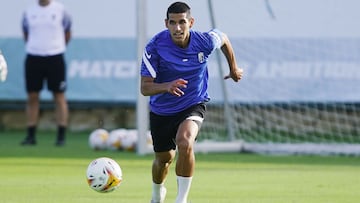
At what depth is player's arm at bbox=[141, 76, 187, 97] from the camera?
881 centimetres

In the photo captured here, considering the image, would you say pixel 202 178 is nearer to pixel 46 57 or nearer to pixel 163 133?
pixel 163 133

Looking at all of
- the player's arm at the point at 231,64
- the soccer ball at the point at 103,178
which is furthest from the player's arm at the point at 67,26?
the soccer ball at the point at 103,178

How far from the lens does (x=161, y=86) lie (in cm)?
902

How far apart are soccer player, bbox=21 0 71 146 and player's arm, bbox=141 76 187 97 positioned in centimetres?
817

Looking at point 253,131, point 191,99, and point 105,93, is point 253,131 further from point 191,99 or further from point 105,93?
point 191,99

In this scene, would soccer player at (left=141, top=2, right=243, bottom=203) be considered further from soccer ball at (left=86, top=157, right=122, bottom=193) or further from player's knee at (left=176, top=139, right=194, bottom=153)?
soccer ball at (left=86, top=157, right=122, bottom=193)

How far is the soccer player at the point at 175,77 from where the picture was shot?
9.32 m

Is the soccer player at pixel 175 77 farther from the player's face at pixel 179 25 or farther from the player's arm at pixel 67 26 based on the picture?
the player's arm at pixel 67 26

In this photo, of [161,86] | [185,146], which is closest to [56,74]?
[161,86]

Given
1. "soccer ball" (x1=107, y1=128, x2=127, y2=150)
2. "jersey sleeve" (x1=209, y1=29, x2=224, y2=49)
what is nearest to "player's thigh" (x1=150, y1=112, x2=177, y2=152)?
"jersey sleeve" (x1=209, y1=29, x2=224, y2=49)

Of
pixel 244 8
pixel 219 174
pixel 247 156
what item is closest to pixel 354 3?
pixel 244 8

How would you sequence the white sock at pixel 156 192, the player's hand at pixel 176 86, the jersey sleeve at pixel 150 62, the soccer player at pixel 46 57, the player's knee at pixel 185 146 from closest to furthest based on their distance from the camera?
the player's hand at pixel 176 86 < the player's knee at pixel 185 146 < the jersey sleeve at pixel 150 62 < the white sock at pixel 156 192 < the soccer player at pixel 46 57

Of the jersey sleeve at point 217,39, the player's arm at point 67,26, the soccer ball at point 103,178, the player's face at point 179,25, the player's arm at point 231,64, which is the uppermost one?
the player's face at point 179,25

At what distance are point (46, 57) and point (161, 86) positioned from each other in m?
8.90
